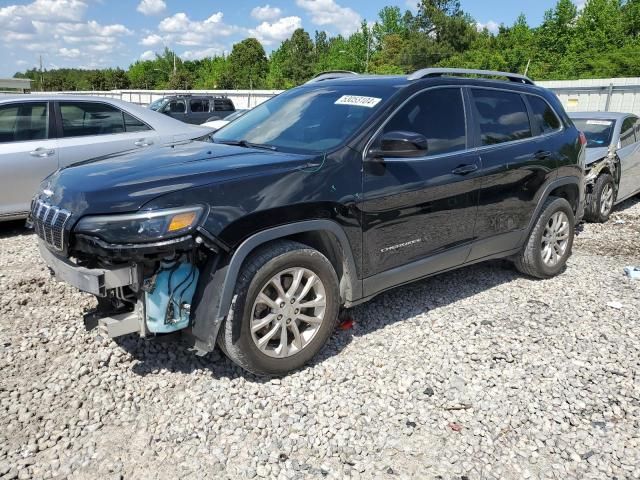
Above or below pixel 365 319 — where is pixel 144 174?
above

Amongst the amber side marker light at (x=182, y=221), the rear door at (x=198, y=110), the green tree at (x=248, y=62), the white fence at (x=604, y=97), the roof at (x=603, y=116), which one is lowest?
the amber side marker light at (x=182, y=221)

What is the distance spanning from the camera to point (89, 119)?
6.70 meters

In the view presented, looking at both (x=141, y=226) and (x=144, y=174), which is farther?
(x=144, y=174)

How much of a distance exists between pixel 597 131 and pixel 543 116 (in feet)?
13.3

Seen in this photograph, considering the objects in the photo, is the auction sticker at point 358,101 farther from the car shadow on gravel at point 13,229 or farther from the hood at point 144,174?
the car shadow on gravel at point 13,229

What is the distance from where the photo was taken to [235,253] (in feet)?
9.83

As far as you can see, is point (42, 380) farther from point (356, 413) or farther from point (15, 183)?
point (15, 183)

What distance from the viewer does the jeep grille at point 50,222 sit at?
9.77 feet

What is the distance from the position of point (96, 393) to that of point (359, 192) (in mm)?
2028

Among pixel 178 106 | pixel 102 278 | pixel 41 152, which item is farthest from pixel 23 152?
pixel 178 106

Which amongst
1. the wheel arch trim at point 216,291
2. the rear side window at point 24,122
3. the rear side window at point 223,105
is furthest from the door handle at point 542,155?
the rear side window at point 223,105

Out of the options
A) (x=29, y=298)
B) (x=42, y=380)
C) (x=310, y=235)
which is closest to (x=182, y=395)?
(x=42, y=380)

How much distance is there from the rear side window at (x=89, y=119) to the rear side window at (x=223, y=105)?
1240 centimetres

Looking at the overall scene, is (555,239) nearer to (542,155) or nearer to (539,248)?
(539,248)
